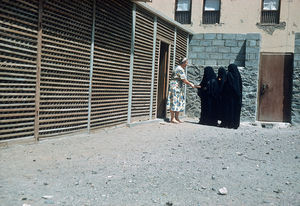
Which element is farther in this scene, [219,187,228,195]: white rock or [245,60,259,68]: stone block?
[245,60,259,68]: stone block

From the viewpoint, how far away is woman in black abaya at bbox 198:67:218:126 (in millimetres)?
9391

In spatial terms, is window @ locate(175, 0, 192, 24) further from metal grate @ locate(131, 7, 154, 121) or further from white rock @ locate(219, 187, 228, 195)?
white rock @ locate(219, 187, 228, 195)

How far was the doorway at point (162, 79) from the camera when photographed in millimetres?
10438

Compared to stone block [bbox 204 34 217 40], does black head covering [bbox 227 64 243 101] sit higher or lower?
lower

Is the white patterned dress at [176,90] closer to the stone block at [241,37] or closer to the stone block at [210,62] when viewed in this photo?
the stone block at [210,62]

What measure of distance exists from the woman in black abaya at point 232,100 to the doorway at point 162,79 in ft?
6.78

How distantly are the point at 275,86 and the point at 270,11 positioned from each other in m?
7.42

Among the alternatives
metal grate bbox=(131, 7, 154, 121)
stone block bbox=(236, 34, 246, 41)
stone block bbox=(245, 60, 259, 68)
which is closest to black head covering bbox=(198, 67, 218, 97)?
metal grate bbox=(131, 7, 154, 121)

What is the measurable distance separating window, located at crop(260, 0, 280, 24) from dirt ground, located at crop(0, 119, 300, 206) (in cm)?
1191

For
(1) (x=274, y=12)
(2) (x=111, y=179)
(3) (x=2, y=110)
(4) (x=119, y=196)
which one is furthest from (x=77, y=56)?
(1) (x=274, y=12)

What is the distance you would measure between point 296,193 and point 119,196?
184 centimetres

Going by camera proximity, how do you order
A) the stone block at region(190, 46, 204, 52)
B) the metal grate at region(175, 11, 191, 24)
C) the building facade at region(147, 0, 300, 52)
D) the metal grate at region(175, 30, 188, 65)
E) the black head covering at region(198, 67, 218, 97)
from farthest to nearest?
the metal grate at region(175, 11, 191, 24), the building facade at region(147, 0, 300, 52), the stone block at region(190, 46, 204, 52), the metal grate at region(175, 30, 188, 65), the black head covering at region(198, 67, 218, 97)

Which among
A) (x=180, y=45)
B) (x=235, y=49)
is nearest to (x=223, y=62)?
(x=235, y=49)

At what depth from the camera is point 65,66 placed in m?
6.02
